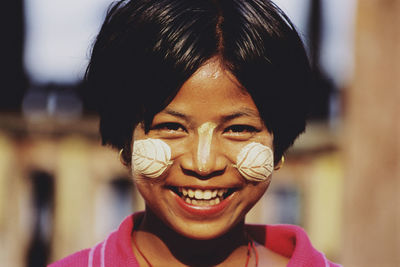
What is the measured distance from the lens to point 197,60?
5.65 feet

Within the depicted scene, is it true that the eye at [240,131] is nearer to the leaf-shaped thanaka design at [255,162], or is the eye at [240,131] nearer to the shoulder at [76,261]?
the leaf-shaped thanaka design at [255,162]

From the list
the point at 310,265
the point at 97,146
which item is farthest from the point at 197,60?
the point at 97,146

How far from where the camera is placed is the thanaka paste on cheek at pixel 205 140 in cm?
173

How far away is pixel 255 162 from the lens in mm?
1813

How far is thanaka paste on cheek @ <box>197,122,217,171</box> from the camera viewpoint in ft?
5.67

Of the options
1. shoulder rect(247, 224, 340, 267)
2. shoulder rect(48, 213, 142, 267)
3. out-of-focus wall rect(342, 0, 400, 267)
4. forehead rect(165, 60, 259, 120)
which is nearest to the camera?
forehead rect(165, 60, 259, 120)

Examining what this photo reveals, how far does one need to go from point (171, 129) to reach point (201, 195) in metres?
0.19

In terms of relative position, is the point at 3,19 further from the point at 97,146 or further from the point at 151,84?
the point at 151,84

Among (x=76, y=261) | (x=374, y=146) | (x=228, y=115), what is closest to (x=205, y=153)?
(x=228, y=115)

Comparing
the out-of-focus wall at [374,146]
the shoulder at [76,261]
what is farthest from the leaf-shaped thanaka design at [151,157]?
the out-of-focus wall at [374,146]

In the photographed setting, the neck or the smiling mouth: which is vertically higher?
the smiling mouth

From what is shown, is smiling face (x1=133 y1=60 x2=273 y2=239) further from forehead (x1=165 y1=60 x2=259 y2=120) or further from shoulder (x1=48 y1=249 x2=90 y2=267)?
shoulder (x1=48 y1=249 x2=90 y2=267)

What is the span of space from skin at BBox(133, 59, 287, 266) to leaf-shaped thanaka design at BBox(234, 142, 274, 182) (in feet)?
0.05

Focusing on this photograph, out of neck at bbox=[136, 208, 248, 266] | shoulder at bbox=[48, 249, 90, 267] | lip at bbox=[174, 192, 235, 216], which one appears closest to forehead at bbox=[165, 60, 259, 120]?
lip at bbox=[174, 192, 235, 216]
